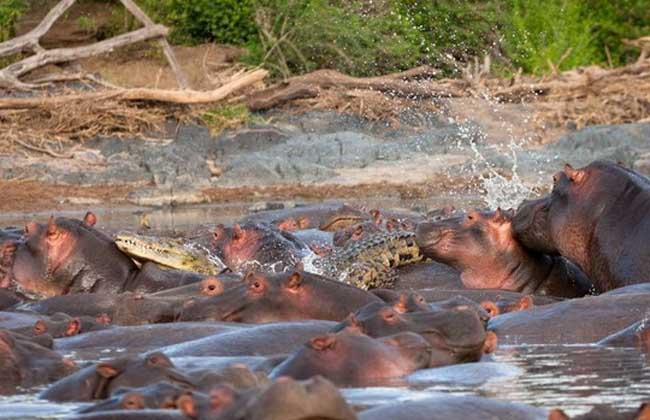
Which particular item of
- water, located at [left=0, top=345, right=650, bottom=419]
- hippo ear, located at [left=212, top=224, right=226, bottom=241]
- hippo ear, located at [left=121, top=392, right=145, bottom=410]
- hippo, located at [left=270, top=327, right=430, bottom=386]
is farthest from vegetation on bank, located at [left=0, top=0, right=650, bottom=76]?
hippo ear, located at [left=121, top=392, right=145, bottom=410]

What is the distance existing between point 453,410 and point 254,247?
5245 mm

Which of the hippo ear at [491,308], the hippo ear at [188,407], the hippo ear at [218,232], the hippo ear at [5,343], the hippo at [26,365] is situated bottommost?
the hippo ear at [218,232]

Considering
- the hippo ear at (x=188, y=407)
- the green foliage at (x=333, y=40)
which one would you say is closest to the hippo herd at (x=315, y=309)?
the hippo ear at (x=188, y=407)

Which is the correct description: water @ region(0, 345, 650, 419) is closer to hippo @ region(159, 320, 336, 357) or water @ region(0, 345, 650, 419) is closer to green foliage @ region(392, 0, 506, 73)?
hippo @ region(159, 320, 336, 357)

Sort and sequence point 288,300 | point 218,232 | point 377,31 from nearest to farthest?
point 288,300
point 218,232
point 377,31

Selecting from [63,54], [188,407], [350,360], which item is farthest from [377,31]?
[188,407]

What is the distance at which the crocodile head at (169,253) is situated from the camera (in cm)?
831

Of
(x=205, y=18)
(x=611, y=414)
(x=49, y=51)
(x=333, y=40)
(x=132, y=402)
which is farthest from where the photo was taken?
(x=205, y=18)

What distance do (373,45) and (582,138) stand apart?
13.8ft

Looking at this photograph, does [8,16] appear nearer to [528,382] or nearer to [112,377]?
[528,382]

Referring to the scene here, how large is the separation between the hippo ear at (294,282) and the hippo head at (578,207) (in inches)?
70.9

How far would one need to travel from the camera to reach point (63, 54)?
21.4 metres

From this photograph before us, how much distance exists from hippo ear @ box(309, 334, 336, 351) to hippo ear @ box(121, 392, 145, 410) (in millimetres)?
824

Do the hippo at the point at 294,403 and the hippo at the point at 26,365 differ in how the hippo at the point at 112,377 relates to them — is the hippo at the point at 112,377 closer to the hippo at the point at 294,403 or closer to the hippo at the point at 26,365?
the hippo at the point at 26,365
